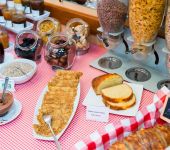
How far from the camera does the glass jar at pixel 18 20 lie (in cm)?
152

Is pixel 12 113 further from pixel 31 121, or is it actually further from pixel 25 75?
pixel 25 75

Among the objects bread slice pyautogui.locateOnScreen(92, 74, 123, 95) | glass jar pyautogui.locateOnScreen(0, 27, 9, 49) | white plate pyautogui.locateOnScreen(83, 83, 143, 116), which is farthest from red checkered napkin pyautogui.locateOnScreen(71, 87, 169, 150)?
glass jar pyautogui.locateOnScreen(0, 27, 9, 49)

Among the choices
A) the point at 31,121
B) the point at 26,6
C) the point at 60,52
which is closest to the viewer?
the point at 31,121

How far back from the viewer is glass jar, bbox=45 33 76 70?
1.23 m

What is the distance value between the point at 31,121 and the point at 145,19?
0.53 metres

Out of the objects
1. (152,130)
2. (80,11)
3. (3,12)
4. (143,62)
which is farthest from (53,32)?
(152,130)

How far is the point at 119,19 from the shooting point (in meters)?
1.13

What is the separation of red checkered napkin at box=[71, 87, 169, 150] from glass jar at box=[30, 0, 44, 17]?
87 centimetres

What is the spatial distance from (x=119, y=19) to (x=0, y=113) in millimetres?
567

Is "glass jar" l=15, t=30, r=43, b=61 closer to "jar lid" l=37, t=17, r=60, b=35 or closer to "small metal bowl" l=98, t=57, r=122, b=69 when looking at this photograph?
"jar lid" l=37, t=17, r=60, b=35

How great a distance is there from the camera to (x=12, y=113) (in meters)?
A: 1.01

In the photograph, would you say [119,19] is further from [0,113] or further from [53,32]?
[0,113]

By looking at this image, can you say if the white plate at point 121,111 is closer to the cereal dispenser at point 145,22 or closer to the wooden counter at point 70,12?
the cereal dispenser at point 145,22

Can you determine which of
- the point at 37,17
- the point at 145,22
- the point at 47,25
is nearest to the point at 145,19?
the point at 145,22
